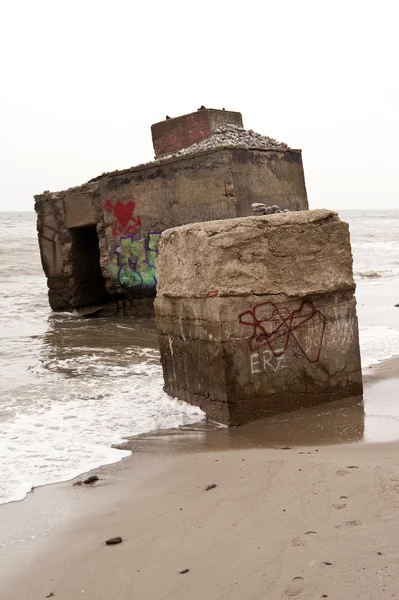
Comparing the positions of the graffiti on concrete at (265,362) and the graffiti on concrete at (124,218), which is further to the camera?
the graffiti on concrete at (124,218)

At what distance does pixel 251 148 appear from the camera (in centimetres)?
1068

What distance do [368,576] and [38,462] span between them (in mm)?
2540

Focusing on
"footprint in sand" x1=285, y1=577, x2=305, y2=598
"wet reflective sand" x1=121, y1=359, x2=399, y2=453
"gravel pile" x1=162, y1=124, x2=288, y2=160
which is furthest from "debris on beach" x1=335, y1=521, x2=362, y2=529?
"gravel pile" x1=162, y1=124, x2=288, y2=160

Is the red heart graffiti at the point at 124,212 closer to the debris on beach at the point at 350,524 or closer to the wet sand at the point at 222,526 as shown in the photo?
the wet sand at the point at 222,526

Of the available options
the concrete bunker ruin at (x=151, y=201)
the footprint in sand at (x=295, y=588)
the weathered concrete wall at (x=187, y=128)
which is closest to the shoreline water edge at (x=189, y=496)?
the footprint in sand at (x=295, y=588)

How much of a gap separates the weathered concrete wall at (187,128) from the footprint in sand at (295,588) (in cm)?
1070

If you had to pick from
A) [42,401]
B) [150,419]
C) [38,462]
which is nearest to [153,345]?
[42,401]

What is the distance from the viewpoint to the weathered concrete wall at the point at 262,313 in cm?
484

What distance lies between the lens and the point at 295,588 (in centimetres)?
235

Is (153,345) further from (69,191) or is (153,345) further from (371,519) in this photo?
(371,519)

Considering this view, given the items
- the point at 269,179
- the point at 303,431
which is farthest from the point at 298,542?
the point at 269,179

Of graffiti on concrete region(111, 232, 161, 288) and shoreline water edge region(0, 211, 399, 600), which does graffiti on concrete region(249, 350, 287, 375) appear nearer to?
shoreline water edge region(0, 211, 399, 600)

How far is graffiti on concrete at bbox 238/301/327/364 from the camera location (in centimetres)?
488

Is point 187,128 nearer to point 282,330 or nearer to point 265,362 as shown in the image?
point 282,330
